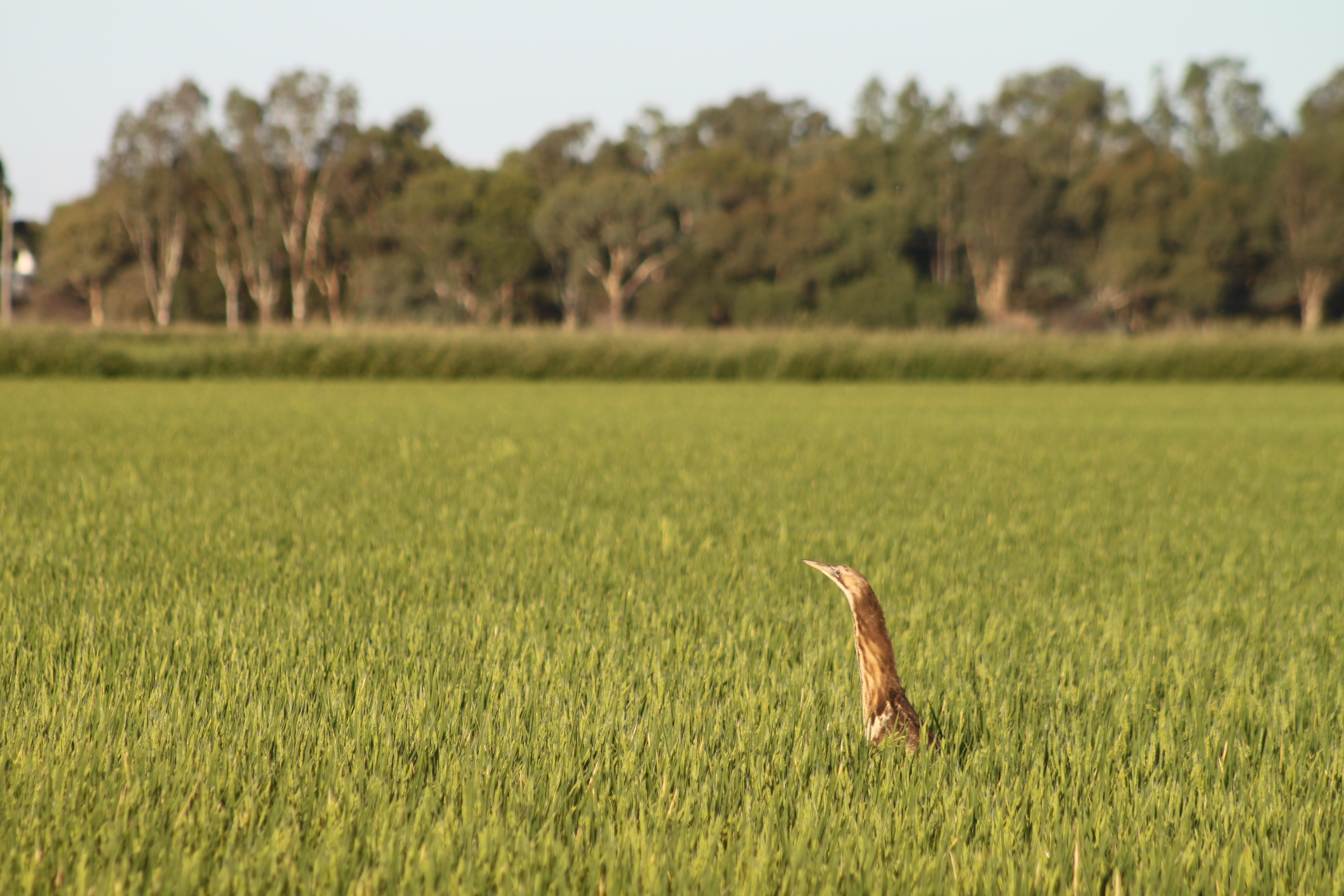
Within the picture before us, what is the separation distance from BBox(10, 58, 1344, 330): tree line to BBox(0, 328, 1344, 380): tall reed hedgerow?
48.0ft

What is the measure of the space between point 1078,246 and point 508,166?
32.9 meters

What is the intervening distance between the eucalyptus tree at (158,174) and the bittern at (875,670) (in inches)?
2048

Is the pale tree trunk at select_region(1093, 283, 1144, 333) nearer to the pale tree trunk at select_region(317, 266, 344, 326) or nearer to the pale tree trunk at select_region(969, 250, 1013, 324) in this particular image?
the pale tree trunk at select_region(969, 250, 1013, 324)

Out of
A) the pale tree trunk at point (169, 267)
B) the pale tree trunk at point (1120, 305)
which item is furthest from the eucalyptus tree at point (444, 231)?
the pale tree trunk at point (1120, 305)

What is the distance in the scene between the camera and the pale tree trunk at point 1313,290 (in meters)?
46.8

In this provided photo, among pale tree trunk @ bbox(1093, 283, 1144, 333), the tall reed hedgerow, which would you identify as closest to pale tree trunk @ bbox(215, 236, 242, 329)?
the tall reed hedgerow

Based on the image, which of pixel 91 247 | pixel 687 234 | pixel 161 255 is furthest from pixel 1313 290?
pixel 91 247

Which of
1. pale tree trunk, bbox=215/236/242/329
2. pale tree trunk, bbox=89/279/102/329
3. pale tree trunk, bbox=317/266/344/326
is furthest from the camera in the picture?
pale tree trunk, bbox=89/279/102/329

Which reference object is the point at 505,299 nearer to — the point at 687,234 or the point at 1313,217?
the point at 687,234

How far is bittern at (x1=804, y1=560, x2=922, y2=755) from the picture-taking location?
156cm

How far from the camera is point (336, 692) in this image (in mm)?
1982

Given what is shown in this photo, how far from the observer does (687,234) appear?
45.2m

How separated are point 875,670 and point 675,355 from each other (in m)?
20.8

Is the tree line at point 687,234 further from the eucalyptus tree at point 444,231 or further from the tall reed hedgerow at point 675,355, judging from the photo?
the tall reed hedgerow at point 675,355
